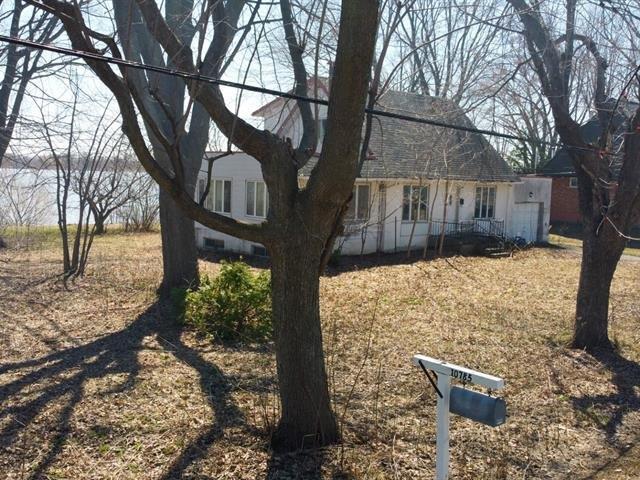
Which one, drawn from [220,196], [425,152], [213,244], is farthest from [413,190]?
[213,244]

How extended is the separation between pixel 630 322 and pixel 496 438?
20.2 ft

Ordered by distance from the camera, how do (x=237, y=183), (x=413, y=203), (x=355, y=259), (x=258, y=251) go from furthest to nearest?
(x=413, y=203), (x=237, y=183), (x=258, y=251), (x=355, y=259)

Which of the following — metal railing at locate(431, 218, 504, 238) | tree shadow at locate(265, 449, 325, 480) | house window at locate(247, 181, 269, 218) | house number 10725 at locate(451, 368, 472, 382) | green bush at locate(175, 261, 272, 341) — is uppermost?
→ house window at locate(247, 181, 269, 218)

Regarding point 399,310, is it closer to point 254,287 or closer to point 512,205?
point 254,287

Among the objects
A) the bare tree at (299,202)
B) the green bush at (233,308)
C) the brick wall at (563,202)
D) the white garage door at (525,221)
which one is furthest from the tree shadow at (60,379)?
the brick wall at (563,202)

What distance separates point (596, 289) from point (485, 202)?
1516 cm

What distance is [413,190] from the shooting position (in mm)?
20109

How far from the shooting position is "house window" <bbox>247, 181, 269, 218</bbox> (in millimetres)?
19047

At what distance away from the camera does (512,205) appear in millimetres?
24000

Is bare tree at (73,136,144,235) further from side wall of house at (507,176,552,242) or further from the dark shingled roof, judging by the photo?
side wall of house at (507,176,552,242)

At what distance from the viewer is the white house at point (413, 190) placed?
18.1 metres

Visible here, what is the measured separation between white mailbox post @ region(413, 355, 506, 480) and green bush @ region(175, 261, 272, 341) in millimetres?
5009

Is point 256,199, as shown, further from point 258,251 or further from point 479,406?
point 479,406

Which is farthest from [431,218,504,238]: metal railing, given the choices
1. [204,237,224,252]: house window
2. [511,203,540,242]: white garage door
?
[204,237,224,252]: house window
